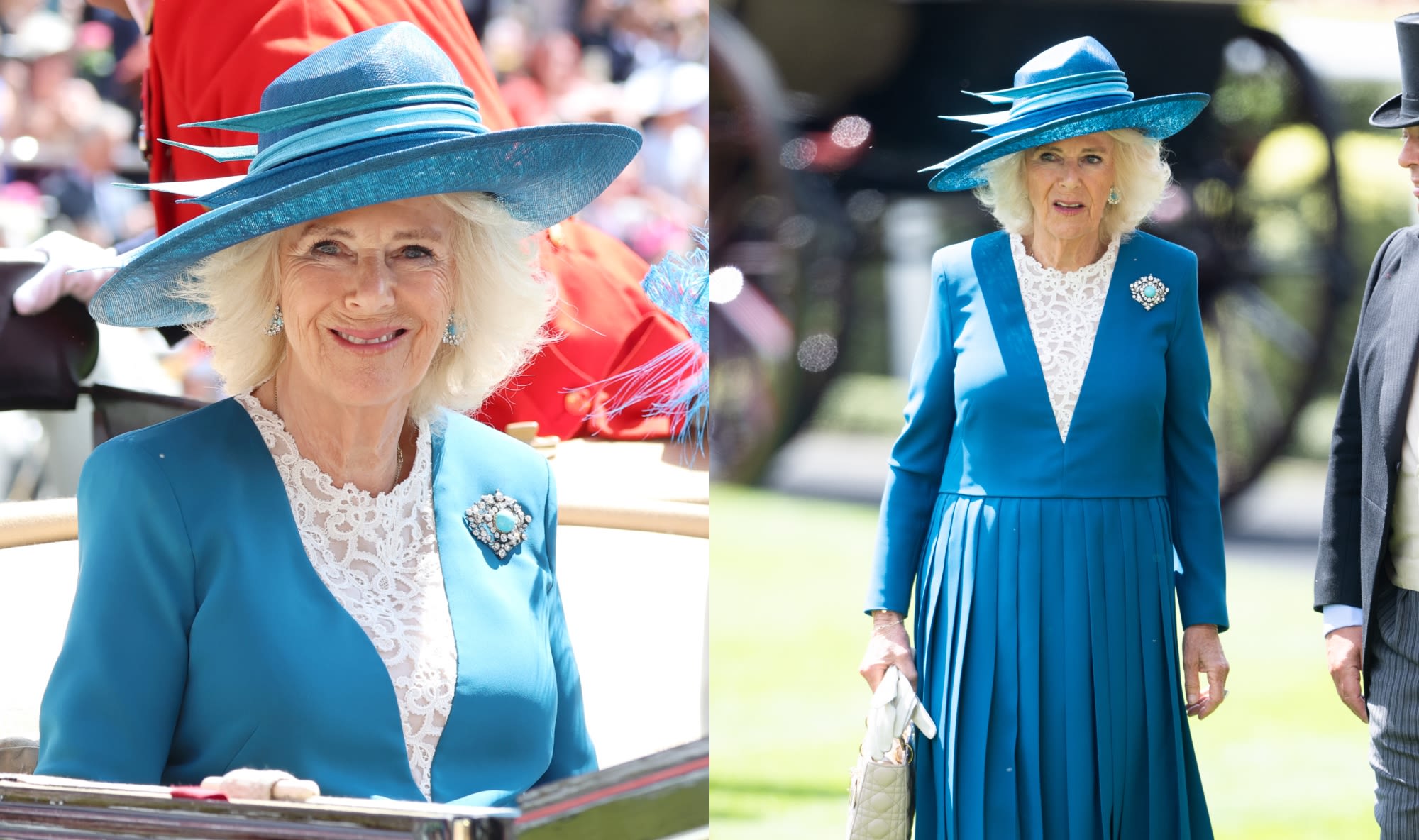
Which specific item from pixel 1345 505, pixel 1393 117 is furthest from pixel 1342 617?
pixel 1393 117

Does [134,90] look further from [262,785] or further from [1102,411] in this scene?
[262,785]

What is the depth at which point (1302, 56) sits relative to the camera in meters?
5.86

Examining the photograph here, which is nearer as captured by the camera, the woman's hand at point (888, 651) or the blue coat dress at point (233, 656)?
the blue coat dress at point (233, 656)

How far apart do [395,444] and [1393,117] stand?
177cm

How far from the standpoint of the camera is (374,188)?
1771mm

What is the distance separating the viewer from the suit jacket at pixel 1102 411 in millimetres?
2494

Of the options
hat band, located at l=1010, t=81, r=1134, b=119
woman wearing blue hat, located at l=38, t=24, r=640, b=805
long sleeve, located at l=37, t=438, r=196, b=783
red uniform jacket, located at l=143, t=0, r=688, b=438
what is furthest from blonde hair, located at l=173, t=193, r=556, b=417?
hat band, located at l=1010, t=81, r=1134, b=119

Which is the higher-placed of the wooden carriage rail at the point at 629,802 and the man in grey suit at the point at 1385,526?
the man in grey suit at the point at 1385,526

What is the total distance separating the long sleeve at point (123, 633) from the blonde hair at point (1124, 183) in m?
1.55

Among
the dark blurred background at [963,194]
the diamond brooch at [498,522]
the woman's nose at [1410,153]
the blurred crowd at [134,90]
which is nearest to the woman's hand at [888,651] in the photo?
the diamond brooch at [498,522]

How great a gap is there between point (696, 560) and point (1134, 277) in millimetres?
905

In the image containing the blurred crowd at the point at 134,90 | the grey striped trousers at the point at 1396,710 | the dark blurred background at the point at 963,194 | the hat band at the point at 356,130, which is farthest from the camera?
the dark blurred background at the point at 963,194

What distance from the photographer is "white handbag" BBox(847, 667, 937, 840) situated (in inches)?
98.3

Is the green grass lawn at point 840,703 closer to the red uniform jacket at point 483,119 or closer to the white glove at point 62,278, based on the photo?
the red uniform jacket at point 483,119
